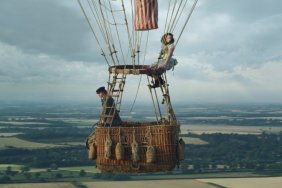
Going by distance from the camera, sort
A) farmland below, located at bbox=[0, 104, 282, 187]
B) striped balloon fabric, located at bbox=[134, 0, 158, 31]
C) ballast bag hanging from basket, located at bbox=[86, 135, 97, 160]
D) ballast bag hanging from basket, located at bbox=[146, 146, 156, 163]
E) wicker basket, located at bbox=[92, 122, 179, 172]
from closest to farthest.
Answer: ballast bag hanging from basket, located at bbox=[146, 146, 156, 163] < wicker basket, located at bbox=[92, 122, 179, 172] < striped balloon fabric, located at bbox=[134, 0, 158, 31] < ballast bag hanging from basket, located at bbox=[86, 135, 97, 160] < farmland below, located at bbox=[0, 104, 282, 187]

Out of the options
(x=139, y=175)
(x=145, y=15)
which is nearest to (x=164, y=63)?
(x=145, y=15)

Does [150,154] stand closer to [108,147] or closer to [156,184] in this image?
[108,147]

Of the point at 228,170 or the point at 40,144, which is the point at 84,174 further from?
the point at 40,144

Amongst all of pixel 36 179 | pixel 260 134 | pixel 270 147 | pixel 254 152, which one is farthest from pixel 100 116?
pixel 260 134

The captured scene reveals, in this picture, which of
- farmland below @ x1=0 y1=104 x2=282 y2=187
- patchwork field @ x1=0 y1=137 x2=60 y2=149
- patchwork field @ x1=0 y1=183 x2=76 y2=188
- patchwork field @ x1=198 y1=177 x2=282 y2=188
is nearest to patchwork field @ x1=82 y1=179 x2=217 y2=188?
farmland below @ x1=0 y1=104 x2=282 y2=187

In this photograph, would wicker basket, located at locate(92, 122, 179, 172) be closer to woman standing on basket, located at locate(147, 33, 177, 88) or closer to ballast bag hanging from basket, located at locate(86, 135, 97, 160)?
ballast bag hanging from basket, located at locate(86, 135, 97, 160)

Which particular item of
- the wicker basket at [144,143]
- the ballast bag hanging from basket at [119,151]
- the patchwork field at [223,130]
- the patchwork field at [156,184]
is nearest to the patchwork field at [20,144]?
the patchwork field at [223,130]
